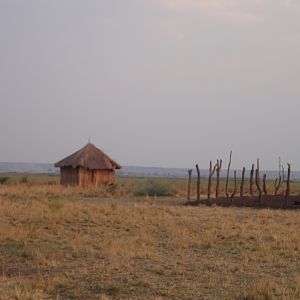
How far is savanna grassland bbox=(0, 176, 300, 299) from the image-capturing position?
36.1ft

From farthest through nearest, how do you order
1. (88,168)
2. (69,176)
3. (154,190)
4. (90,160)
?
1. (69,176)
2. (90,160)
3. (88,168)
4. (154,190)

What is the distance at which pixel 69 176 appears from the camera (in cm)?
4778

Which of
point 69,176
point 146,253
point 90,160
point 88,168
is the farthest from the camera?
point 69,176

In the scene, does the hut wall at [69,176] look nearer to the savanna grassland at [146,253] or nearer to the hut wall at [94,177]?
the hut wall at [94,177]

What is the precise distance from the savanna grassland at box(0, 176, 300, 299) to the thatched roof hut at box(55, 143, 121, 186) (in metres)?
22.2

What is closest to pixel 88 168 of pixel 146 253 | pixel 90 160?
pixel 90 160

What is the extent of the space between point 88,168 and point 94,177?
113 centimetres

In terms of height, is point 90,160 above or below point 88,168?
above

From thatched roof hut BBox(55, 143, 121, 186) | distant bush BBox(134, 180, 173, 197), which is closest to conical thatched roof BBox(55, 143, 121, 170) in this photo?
thatched roof hut BBox(55, 143, 121, 186)

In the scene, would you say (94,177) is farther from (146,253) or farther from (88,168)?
(146,253)

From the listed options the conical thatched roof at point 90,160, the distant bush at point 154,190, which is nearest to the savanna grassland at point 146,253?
the distant bush at point 154,190

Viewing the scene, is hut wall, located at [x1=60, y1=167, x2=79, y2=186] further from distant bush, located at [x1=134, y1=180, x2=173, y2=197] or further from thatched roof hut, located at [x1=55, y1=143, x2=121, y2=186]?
distant bush, located at [x1=134, y1=180, x2=173, y2=197]

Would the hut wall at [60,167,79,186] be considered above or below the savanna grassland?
above

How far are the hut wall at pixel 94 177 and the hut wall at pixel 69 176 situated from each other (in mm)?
453
